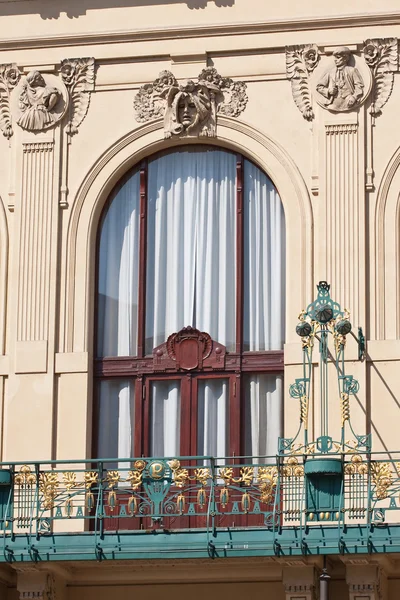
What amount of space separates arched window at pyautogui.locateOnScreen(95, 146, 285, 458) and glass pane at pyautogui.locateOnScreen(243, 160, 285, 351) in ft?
0.04

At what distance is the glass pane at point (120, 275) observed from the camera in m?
23.3

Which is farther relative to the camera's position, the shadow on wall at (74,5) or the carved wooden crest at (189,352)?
the shadow on wall at (74,5)

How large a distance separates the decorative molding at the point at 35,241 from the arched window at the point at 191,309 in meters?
0.76

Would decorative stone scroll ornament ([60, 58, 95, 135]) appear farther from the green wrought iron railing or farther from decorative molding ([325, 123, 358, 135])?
the green wrought iron railing

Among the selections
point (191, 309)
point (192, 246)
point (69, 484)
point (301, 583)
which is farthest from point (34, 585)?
point (192, 246)

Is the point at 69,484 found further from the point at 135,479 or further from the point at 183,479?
the point at 183,479

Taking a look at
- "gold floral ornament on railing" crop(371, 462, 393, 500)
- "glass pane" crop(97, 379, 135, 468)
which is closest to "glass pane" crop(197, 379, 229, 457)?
"glass pane" crop(97, 379, 135, 468)

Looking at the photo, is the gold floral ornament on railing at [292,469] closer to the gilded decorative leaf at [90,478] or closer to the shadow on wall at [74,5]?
the gilded decorative leaf at [90,478]

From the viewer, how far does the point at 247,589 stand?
21656 millimetres

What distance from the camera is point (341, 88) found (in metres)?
23.1

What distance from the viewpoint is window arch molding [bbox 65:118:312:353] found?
22.9m

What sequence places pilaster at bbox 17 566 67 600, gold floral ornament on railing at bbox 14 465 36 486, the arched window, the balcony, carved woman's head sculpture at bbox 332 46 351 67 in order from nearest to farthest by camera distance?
the balcony, pilaster at bbox 17 566 67 600, gold floral ornament on railing at bbox 14 465 36 486, the arched window, carved woman's head sculpture at bbox 332 46 351 67

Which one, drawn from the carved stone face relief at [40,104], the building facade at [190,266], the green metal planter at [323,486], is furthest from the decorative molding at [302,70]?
the green metal planter at [323,486]

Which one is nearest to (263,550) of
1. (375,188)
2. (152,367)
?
(152,367)
